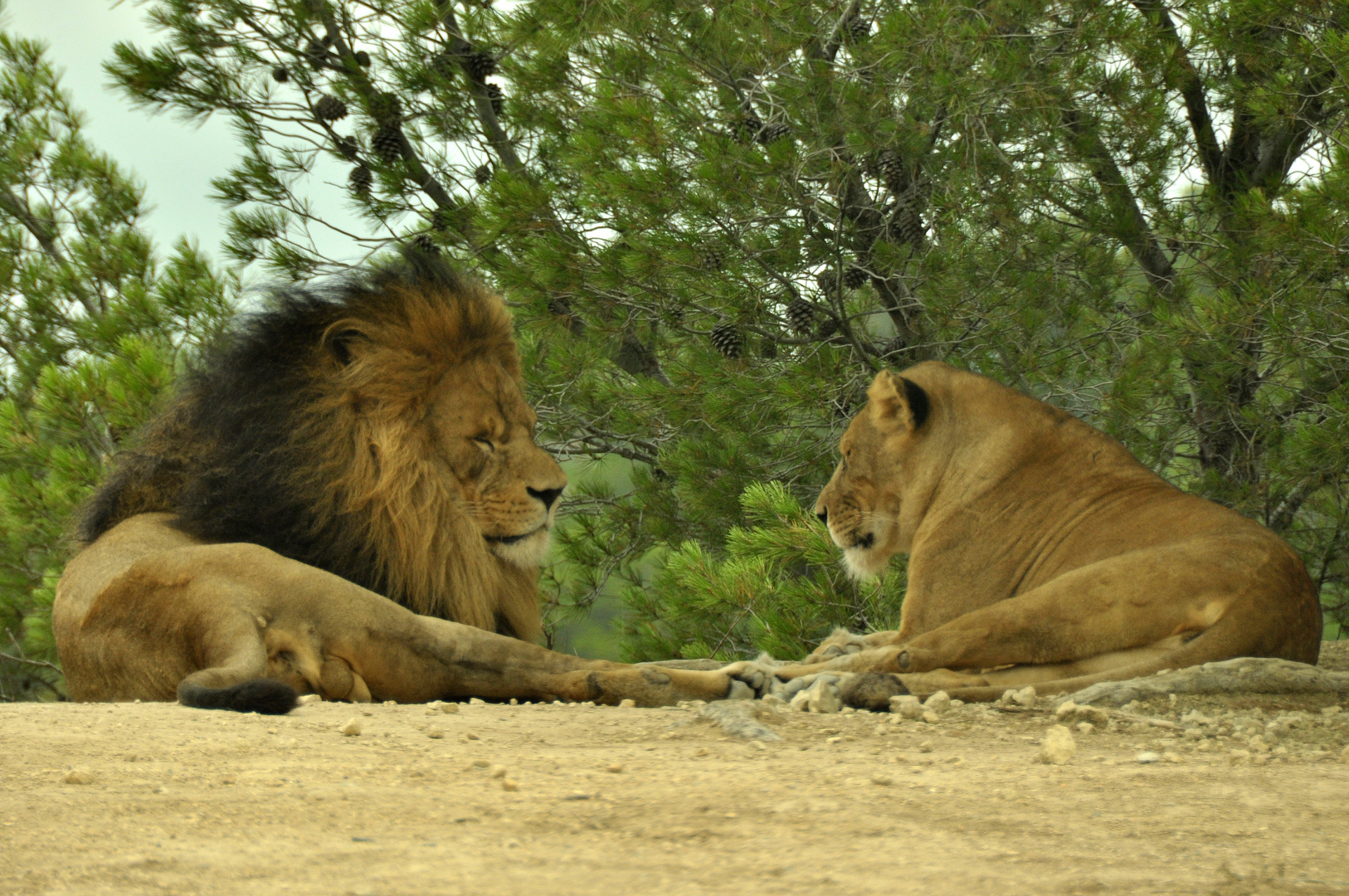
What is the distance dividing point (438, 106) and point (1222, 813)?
778 cm

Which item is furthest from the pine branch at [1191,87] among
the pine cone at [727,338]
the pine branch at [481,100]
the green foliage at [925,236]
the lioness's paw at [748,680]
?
the pine branch at [481,100]

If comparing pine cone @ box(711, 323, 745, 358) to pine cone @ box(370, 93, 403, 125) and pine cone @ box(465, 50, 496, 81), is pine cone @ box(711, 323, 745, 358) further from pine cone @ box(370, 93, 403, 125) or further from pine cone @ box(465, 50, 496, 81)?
pine cone @ box(370, 93, 403, 125)

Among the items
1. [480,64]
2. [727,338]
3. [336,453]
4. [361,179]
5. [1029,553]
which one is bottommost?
[1029,553]

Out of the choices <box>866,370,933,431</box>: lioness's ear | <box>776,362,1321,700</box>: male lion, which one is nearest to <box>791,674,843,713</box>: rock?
<box>776,362,1321,700</box>: male lion

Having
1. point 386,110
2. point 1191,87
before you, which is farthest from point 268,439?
point 386,110

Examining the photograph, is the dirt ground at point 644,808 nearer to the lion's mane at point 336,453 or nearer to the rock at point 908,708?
the rock at point 908,708

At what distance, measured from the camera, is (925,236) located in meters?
6.74

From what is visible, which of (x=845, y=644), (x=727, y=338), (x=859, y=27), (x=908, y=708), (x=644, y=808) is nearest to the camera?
(x=644, y=808)

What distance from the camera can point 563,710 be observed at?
3.00 m

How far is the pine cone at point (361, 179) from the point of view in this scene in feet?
27.9

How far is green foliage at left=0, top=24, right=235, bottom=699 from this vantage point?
289 inches

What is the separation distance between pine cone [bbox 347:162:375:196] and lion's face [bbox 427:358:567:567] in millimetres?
4694

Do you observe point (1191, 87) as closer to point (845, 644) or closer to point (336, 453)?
point (845, 644)

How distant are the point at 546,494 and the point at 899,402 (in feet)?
4.85
